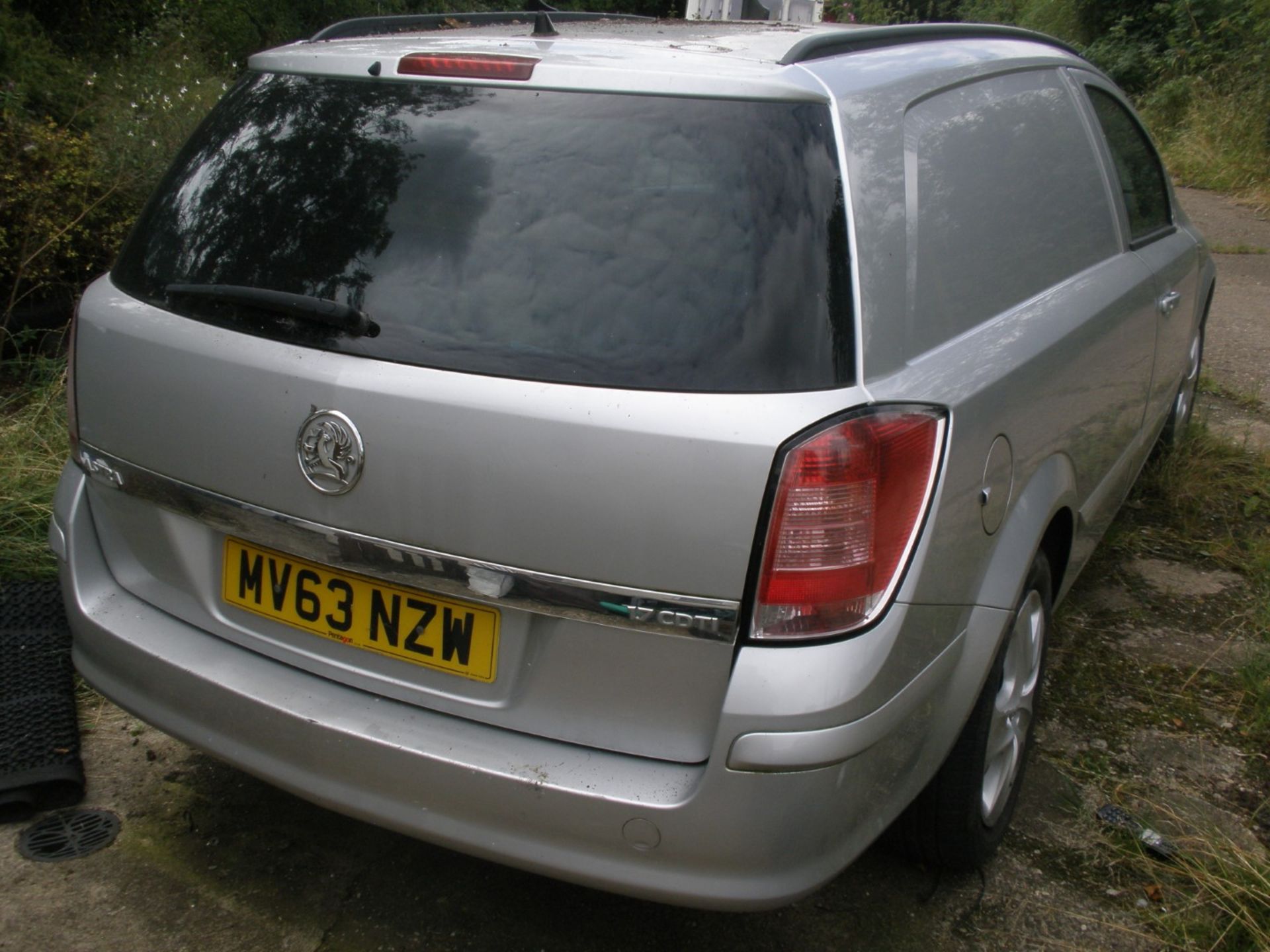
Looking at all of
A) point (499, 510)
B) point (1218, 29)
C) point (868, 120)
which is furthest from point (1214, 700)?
point (1218, 29)

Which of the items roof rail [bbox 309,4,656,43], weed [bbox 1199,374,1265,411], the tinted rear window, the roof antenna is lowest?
weed [bbox 1199,374,1265,411]

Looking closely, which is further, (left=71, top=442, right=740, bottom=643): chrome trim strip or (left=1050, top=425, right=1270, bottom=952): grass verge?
(left=1050, top=425, right=1270, bottom=952): grass verge

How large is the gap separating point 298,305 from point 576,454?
1.97ft

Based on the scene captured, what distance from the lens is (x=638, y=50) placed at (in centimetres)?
222

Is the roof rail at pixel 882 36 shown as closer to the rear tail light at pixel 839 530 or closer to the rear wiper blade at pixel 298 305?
the rear tail light at pixel 839 530

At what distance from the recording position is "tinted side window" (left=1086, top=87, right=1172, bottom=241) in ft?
12.0

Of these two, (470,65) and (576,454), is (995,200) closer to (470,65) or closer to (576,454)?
(470,65)

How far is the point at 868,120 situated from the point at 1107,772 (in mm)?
1867

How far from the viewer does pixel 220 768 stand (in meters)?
2.93

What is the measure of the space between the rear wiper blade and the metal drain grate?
4.16ft

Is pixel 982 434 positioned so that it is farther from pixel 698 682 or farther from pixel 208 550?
pixel 208 550

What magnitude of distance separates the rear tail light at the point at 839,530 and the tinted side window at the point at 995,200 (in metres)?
0.31

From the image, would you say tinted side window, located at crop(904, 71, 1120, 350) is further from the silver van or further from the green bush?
the green bush

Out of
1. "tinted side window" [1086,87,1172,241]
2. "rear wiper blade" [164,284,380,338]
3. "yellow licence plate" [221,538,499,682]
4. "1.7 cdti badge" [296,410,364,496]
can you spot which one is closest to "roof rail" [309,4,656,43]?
"rear wiper blade" [164,284,380,338]
